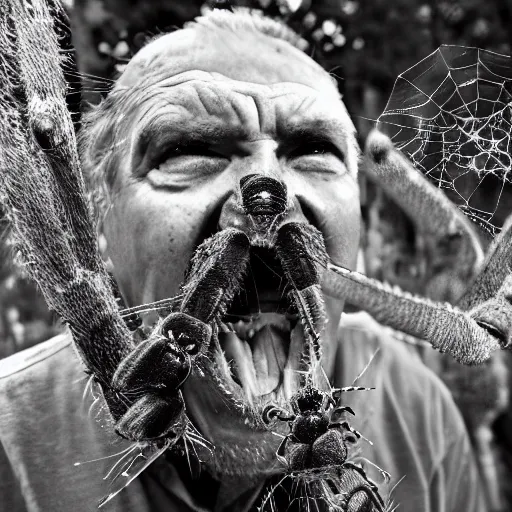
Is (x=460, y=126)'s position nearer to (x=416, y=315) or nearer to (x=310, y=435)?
(x=416, y=315)

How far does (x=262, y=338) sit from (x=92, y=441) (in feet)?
0.60

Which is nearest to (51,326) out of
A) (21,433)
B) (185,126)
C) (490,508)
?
(21,433)

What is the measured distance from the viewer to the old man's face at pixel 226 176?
55cm

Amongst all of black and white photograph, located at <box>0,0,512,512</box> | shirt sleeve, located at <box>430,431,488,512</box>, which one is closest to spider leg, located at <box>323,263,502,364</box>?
black and white photograph, located at <box>0,0,512,512</box>

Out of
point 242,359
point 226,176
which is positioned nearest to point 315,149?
point 226,176

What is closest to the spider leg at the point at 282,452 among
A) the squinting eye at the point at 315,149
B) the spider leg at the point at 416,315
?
the spider leg at the point at 416,315

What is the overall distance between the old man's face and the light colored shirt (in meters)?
0.09

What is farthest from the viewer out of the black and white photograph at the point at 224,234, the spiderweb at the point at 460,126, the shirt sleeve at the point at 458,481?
the shirt sleeve at the point at 458,481

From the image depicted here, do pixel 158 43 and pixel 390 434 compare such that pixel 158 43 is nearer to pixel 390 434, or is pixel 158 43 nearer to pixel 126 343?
pixel 126 343

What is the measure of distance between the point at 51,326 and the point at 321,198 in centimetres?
28

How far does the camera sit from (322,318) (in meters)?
0.56

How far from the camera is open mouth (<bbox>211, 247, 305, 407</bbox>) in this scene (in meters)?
0.53

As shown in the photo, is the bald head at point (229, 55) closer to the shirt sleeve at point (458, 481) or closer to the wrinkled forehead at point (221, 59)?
the wrinkled forehead at point (221, 59)

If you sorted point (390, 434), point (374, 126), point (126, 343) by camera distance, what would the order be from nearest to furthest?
point (126, 343) → point (374, 126) → point (390, 434)
